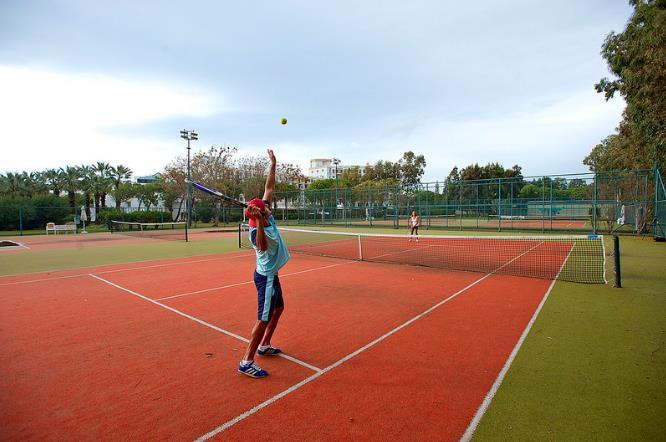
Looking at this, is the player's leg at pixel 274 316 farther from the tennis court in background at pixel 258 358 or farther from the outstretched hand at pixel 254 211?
the outstretched hand at pixel 254 211

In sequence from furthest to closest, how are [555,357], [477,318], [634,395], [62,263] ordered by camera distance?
[62,263], [477,318], [555,357], [634,395]

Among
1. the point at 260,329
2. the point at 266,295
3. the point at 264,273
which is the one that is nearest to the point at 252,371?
the point at 260,329

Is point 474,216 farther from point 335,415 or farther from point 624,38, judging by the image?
point 335,415

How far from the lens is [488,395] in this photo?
12.4 feet

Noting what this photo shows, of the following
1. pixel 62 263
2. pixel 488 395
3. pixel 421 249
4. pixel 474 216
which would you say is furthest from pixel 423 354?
pixel 474 216

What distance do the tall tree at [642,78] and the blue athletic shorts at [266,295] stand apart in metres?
17.1

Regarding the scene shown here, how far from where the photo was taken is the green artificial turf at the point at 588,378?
3.24 m

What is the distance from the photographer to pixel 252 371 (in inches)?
168

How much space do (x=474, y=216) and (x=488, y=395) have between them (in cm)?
2893

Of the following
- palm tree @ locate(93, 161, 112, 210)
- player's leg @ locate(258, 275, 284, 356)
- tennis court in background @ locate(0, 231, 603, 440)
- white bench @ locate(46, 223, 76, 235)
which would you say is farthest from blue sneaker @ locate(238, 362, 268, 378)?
palm tree @ locate(93, 161, 112, 210)

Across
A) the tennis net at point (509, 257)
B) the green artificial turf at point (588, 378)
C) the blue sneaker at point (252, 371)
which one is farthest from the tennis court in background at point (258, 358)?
the tennis net at point (509, 257)

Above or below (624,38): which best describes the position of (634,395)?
below

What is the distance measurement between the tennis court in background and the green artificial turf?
0.83 ft

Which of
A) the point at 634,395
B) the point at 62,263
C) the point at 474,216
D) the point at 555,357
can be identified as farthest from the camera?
the point at 474,216
